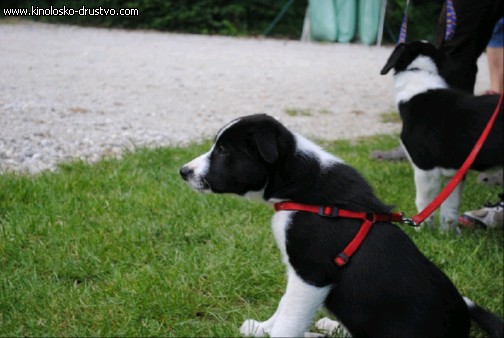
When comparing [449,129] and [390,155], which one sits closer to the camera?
[449,129]

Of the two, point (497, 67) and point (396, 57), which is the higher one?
point (396, 57)

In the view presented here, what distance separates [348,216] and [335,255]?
169 millimetres

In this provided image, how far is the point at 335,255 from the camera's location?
252 centimetres

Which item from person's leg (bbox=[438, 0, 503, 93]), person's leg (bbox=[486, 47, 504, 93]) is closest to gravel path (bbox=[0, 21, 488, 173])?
person's leg (bbox=[486, 47, 504, 93])

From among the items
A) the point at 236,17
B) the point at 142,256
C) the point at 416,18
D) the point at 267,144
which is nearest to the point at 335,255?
the point at 267,144

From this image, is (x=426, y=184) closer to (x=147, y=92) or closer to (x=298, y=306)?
(x=298, y=306)

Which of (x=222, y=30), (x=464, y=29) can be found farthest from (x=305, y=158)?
(x=222, y=30)

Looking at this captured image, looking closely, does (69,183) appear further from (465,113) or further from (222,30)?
(222,30)

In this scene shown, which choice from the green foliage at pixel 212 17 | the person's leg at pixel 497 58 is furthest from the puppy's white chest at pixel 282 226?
the green foliage at pixel 212 17

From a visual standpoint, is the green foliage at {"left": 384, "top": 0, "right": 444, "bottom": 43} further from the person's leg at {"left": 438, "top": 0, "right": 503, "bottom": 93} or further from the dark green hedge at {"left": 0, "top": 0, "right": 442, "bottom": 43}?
the person's leg at {"left": 438, "top": 0, "right": 503, "bottom": 93}

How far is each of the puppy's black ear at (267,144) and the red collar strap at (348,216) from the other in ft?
0.74

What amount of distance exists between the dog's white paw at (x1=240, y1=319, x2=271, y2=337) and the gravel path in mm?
2798

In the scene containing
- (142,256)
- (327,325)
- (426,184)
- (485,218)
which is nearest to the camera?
(327,325)

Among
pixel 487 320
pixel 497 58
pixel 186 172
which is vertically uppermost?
pixel 497 58
